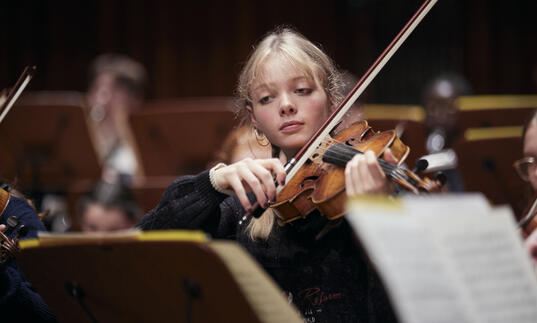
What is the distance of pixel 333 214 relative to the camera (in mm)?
1214

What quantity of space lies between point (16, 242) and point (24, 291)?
16 cm

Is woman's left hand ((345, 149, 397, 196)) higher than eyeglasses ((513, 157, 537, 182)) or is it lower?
higher

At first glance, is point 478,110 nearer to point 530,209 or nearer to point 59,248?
point 530,209

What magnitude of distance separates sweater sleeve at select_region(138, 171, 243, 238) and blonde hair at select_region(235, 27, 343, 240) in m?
0.11

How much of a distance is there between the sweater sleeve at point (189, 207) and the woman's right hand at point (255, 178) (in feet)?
0.22

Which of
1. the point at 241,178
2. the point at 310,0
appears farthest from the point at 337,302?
the point at 310,0

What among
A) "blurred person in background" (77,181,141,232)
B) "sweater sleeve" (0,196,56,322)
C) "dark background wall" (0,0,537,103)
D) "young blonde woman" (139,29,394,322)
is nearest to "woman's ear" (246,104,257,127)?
"young blonde woman" (139,29,394,322)

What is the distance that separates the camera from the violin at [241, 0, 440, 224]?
47.3 inches

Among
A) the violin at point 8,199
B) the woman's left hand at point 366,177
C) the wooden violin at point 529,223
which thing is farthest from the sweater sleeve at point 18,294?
the wooden violin at point 529,223

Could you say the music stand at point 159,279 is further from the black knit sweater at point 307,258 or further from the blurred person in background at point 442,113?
the blurred person in background at point 442,113

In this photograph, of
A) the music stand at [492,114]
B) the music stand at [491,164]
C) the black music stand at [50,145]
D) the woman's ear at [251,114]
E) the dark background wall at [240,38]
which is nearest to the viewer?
the woman's ear at [251,114]

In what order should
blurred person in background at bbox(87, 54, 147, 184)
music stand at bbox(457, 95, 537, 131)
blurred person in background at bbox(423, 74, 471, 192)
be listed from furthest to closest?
blurred person in background at bbox(87, 54, 147, 184)
blurred person in background at bbox(423, 74, 471, 192)
music stand at bbox(457, 95, 537, 131)

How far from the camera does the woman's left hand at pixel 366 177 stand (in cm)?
111

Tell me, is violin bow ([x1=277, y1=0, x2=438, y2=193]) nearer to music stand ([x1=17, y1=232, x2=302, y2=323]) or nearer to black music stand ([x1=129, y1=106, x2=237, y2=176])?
music stand ([x1=17, y1=232, x2=302, y2=323])
